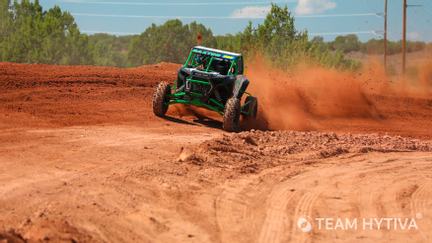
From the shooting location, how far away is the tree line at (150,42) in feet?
134

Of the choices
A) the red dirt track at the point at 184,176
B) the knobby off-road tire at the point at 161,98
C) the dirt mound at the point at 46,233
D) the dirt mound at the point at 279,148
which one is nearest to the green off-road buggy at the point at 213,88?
the knobby off-road tire at the point at 161,98

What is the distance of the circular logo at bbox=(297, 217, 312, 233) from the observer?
23.6 ft

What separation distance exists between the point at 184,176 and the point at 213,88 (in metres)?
6.39

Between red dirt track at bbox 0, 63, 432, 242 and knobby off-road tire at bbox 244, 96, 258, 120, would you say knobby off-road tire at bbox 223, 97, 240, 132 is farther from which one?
knobby off-road tire at bbox 244, 96, 258, 120

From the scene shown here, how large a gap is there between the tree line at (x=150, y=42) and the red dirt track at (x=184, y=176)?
1666 centimetres

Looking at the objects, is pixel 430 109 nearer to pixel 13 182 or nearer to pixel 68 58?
pixel 13 182

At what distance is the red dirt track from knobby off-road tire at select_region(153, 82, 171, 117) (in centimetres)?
23

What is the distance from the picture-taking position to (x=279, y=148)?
1159 cm

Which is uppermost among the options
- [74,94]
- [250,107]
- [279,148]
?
[74,94]

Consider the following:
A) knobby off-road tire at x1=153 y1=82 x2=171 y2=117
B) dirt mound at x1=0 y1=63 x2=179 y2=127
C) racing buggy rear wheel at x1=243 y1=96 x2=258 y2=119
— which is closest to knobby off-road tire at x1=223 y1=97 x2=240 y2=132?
racing buggy rear wheel at x1=243 y1=96 x2=258 y2=119

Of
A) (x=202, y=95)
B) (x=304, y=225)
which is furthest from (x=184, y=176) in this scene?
(x=202, y=95)

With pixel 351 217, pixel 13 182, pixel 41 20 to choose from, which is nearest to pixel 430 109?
pixel 351 217

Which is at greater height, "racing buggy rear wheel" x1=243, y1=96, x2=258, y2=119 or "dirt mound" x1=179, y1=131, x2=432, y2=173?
"racing buggy rear wheel" x1=243, y1=96, x2=258, y2=119

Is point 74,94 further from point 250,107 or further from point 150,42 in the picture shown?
point 150,42
